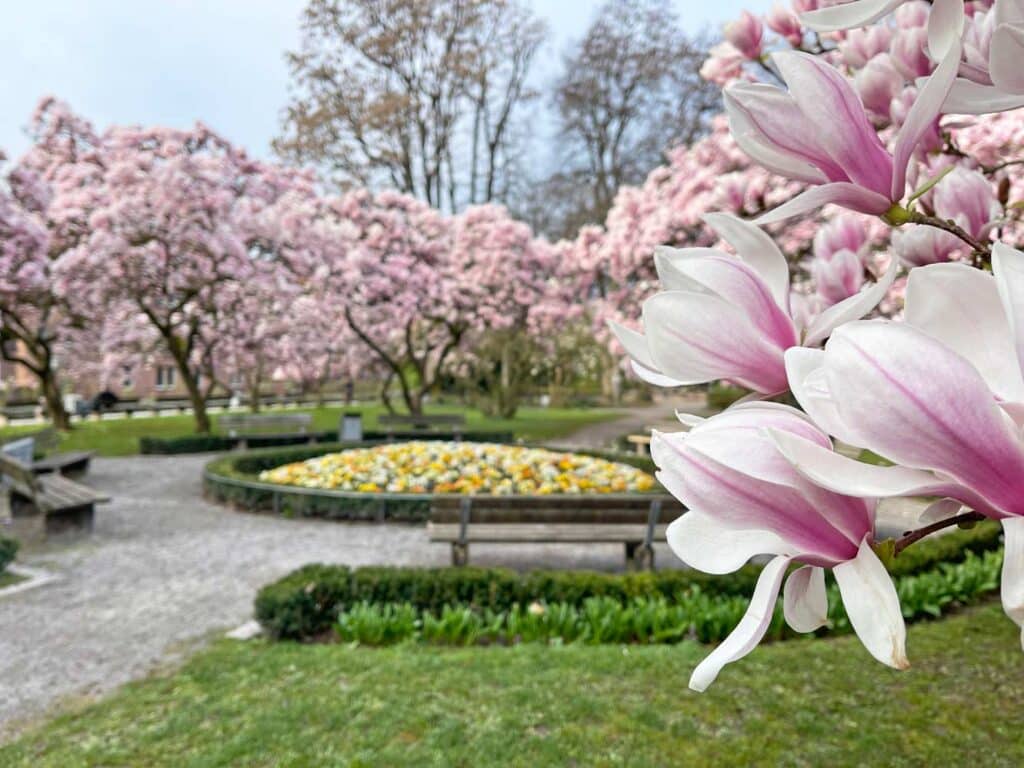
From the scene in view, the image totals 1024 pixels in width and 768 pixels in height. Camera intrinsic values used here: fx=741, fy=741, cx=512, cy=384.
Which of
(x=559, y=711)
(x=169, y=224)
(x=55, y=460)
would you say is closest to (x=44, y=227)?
(x=169, y=224)

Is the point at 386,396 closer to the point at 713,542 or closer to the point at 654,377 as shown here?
the point at 654,377

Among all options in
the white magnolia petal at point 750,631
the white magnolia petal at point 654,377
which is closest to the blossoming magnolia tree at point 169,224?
the white magnolia petal at point 654,377

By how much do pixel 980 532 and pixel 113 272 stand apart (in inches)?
553

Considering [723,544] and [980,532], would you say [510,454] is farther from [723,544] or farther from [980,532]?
[723,544]

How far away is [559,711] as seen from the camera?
3346 millimetres

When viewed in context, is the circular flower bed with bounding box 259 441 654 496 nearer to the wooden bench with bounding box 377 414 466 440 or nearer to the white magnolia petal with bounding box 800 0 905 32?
the wooden bench with bounding box 377 414 466 440

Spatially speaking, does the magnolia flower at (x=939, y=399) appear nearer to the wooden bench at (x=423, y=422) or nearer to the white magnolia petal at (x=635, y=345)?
the white magnolia petal at (x=635, y=345)

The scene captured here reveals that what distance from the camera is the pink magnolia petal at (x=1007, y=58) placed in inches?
20.5

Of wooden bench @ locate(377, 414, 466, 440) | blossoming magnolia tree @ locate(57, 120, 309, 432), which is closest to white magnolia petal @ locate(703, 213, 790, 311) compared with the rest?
blossoming magnolia tree @ locate(57, 120, 309, 432)

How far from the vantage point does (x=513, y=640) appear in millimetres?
4680

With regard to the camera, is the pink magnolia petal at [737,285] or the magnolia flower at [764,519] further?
the pink magnolia petal at [737,285]

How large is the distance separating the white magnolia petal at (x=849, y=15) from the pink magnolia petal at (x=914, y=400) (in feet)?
1.02

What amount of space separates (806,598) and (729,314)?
248 mm

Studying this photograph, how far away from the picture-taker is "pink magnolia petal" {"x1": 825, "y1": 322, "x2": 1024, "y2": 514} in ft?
1.39
